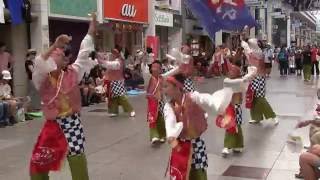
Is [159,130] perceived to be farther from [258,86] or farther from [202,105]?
[202,105]

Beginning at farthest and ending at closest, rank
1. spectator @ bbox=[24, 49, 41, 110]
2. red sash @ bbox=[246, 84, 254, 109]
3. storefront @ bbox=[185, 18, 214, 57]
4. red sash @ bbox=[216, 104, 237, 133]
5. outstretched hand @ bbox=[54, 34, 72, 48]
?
storefront @ bbox=[185, 18, 214, 57], spectator @ bbox=[24, 49, 41, 110], red sash @ bbox=[246, 84, 254, 109], red sash @ bbox=[216, 104, 237, 133], outstretched hand @ bbox=[54, 34, 72, 48]

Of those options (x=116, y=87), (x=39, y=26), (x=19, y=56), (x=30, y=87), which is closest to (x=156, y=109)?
(x=116, y=87)

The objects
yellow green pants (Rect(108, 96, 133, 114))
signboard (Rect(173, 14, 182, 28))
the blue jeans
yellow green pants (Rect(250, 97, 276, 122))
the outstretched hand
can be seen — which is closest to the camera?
the outstretched hand

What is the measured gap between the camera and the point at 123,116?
12648mm

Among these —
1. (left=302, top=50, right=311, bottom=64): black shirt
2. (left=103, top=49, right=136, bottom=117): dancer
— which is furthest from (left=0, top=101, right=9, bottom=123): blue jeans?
(left=302, top=50, right=311, bottom=64): black shirt

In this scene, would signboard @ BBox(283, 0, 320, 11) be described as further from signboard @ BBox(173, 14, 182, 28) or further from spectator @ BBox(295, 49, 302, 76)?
signboard @ BBox(173, 14, 182, 28)

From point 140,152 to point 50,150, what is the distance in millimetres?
3309

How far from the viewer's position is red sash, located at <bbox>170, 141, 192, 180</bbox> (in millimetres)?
4789

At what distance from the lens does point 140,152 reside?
331 inches

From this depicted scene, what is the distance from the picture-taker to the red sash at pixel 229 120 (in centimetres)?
695

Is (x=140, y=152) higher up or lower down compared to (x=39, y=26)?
lower down

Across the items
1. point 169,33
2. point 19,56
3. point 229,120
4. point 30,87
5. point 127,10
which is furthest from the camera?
point 169,33

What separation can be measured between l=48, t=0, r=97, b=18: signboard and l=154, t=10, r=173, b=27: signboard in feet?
20.2

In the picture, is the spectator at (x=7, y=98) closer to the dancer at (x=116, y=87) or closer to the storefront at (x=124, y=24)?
the dancer at (x=116, y=87)
